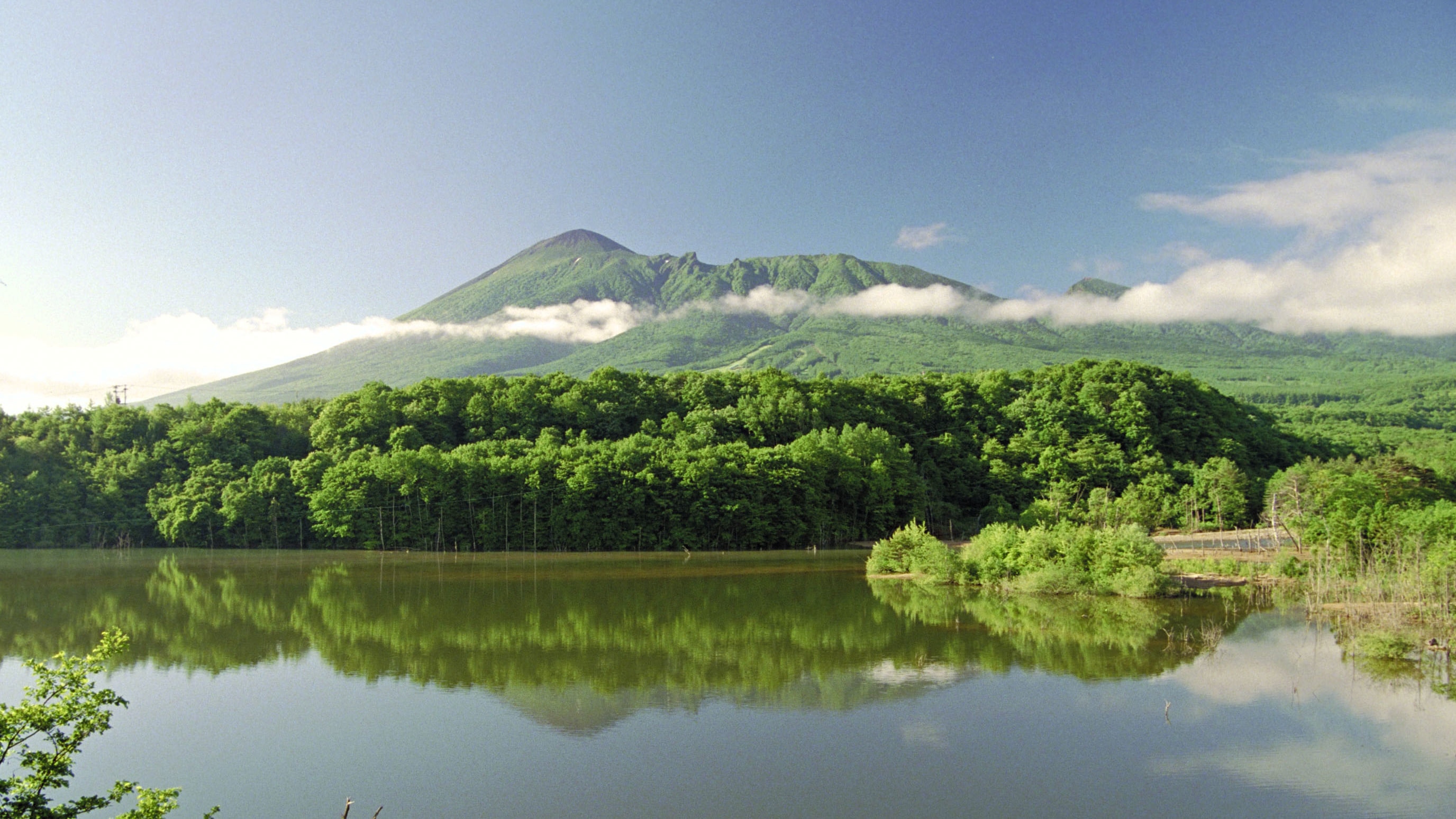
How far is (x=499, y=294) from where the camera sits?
176 metres


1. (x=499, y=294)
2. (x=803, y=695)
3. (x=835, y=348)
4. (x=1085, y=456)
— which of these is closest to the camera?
(x=803, y=695)

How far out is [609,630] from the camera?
23594 mm

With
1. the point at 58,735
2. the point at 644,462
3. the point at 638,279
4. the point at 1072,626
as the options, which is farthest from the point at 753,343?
the point at 58,735

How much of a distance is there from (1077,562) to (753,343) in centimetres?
12514

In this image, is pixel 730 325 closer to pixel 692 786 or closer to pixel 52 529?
pixel 52 529

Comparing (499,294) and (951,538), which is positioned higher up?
(499,294)

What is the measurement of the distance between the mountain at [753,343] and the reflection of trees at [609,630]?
76.7 meters

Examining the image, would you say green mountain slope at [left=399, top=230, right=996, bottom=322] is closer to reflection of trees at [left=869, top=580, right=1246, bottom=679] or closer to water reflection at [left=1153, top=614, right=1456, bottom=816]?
reflection of trees at [left=869, top=580, right=1246, bottom=679]

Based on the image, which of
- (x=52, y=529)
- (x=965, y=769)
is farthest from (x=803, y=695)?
(x=52, y=529)

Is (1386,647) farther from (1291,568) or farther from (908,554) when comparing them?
(908,554)

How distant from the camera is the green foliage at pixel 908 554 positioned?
34.5 metres

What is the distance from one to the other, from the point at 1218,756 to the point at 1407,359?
644ft

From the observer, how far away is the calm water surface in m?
12.1

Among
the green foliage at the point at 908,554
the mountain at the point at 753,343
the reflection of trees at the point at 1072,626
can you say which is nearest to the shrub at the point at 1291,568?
the reflection of trees at the point at 1072,626
